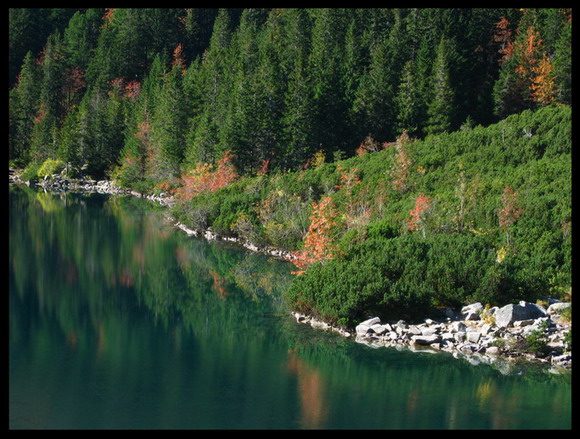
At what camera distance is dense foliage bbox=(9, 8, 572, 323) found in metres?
26.6

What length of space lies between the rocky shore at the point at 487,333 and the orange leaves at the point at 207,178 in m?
29.9

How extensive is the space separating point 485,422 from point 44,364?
11.6 m

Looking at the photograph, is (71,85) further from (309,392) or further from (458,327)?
(309,392)

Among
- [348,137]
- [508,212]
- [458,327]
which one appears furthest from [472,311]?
[348,137]

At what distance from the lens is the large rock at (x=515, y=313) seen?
22.9m

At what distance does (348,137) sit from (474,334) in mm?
39487

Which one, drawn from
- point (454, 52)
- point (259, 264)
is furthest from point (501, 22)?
point (259, 264)

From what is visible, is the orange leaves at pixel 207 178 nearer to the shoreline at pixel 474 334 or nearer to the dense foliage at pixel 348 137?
the dense foliage at pixel 348 137

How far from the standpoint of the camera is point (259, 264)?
36.2 m

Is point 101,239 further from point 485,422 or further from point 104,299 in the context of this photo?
point 485,422

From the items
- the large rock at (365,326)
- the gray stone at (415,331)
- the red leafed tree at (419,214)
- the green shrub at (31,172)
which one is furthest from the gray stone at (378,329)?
the green shrub at (31,172)

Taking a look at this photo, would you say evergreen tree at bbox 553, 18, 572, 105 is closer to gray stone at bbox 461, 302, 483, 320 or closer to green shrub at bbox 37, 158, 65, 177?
gray stone at bbox 461, 302, 483, 320

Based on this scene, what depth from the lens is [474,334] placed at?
22484mm

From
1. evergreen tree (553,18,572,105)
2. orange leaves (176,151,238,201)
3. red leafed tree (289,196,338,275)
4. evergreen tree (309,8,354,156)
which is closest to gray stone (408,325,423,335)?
red leafed tree (289,196,338,275)
